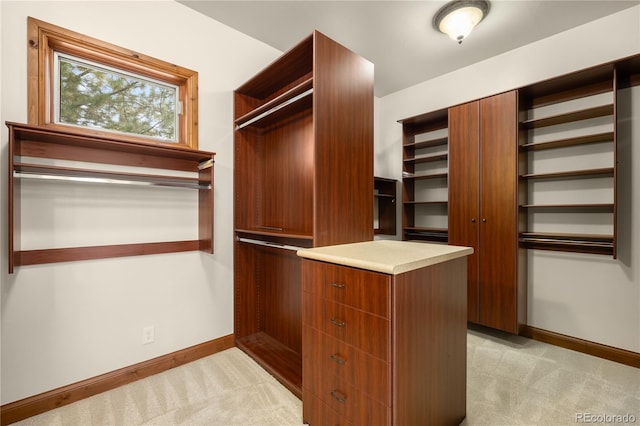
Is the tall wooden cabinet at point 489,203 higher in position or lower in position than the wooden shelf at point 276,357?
higher

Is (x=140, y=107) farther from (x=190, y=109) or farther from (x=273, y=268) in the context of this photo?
(x=273, y=268)

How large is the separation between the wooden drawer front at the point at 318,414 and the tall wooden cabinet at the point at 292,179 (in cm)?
24

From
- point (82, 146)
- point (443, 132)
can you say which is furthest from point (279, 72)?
point (443, 132)

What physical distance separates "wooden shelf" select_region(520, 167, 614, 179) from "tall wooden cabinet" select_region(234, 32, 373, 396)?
1.70m

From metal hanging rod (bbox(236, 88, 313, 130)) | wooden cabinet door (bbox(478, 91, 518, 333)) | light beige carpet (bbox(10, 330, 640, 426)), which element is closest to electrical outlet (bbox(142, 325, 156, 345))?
light beige carpet (bbox(10, 330, 640, 426))

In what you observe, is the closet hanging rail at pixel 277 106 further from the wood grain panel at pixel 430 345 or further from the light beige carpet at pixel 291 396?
the light beige carpet at pixel 291 396

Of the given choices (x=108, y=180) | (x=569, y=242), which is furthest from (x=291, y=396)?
(x=569, y=242)

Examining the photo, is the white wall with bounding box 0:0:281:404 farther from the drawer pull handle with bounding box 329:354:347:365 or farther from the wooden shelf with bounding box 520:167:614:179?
the wooden shelf with bounding box 520:167:614:179

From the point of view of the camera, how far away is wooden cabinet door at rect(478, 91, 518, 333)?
8.31 ft

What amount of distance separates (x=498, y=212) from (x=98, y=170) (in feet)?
10.6

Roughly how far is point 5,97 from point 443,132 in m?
3.76

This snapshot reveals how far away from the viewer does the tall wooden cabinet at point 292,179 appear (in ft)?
5.77

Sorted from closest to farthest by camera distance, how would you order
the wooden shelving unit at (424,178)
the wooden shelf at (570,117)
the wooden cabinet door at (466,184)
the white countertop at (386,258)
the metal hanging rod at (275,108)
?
1. the white countertop at (386,258)
2. the metal hanging rod at (275,108)
3. the wooden shelf at (570,117)
4. the wooden cabinet door at (466,184)
5. the wooden shelving unit at (424,178)

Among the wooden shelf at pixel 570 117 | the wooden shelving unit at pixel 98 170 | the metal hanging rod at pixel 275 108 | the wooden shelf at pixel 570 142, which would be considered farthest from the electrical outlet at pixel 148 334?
the wooden shelf at pixel 570 117
